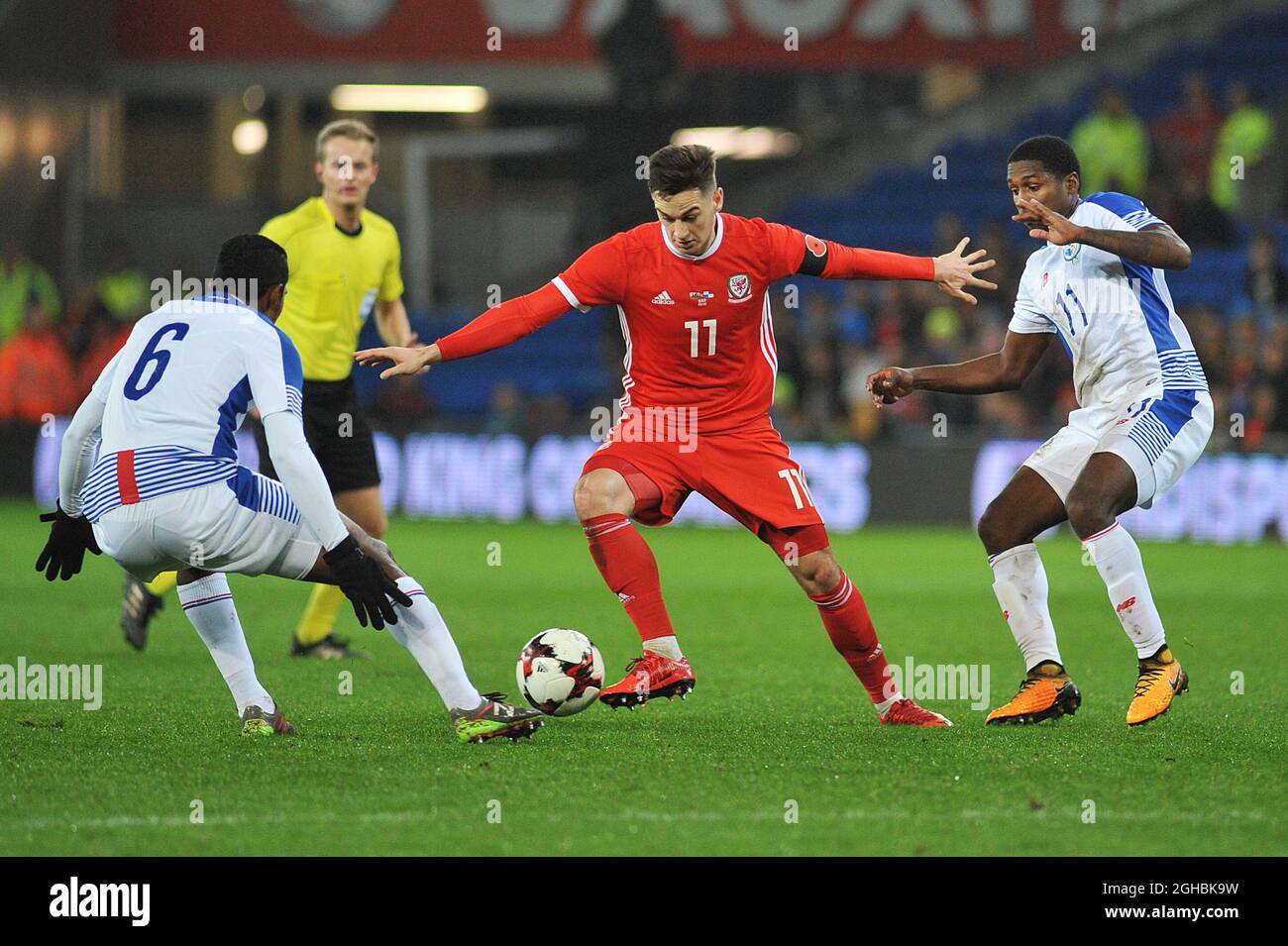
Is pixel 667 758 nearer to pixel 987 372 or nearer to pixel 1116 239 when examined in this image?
pixel 987 372

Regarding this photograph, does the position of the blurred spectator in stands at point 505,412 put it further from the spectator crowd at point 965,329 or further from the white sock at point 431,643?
the white sock at point 431,643

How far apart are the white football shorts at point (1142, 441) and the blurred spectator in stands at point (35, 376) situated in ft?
51.2

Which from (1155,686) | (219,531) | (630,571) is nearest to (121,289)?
(630,571)

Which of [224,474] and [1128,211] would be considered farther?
[1128,211]

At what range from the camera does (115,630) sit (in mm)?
9930

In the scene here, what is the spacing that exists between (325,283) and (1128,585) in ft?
13.4

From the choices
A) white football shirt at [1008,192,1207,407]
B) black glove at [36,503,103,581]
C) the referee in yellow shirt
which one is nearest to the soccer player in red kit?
white football shirt at [1008,192,1207,407]

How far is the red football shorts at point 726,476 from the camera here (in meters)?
6.64

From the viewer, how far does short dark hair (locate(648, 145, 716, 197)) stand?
6.51 meters

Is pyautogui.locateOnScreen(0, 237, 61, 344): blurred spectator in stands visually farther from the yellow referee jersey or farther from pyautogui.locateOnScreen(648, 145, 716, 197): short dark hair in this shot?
pyautogui.locateOnScreen(648, 145, 716, 197): short dark hair

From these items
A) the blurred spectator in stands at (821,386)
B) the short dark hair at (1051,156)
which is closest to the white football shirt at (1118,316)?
the short dark hair at (1051,156)

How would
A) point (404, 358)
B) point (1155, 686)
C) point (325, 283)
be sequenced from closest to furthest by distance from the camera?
point (404, 358) → point (1155, 686) → point (325, 283)

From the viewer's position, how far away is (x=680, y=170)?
6.50 m

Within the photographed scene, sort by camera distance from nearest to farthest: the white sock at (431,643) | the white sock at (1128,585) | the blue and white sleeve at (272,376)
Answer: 1. the blue and white sleeve at (272,376)
2. the white sock at (431,643)
3. the white sock at (1128,585)
